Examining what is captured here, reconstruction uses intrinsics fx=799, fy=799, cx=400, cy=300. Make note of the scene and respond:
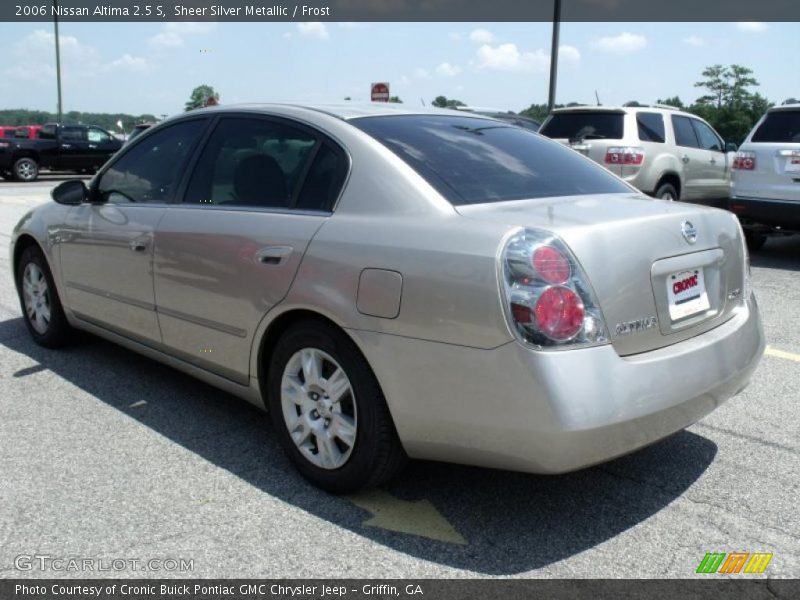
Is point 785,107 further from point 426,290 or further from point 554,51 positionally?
point 426,290

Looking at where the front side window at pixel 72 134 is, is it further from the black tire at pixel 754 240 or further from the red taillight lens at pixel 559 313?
the red taillight lens at pixel 559 313

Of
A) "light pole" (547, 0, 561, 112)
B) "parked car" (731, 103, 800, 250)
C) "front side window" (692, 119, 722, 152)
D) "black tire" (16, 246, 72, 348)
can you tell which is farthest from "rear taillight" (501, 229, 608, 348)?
"light pole" (547, 0, 561, 112)

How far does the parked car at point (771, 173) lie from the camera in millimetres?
8500

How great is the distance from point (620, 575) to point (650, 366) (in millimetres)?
701

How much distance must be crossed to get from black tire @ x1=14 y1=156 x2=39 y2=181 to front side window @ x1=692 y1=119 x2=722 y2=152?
19.2 m

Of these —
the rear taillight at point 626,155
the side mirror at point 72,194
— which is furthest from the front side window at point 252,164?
the rear taillight at point 626,155

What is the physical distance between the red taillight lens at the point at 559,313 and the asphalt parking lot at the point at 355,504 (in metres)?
0.80

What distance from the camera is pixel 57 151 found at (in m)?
23.9

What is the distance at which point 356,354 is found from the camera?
9.78 ft

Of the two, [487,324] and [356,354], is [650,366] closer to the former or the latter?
[487,324]

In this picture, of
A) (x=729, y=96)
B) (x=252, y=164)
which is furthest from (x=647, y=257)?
(x=729, y=96)

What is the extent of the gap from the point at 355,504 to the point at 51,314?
9.70 ft

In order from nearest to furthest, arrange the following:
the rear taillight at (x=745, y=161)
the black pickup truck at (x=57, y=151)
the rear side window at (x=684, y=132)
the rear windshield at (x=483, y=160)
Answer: the rear windshield at (x=483, y=160)
the rear taillight at (x=745, y=161)
the rear side window at (x=684, y=132)
the black pickup truck at (x=57, y=151)

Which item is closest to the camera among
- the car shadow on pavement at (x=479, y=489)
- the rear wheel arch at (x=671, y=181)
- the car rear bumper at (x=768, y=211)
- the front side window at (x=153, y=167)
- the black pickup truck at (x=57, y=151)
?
the car shadow on pavement at (x=479, y=489)
